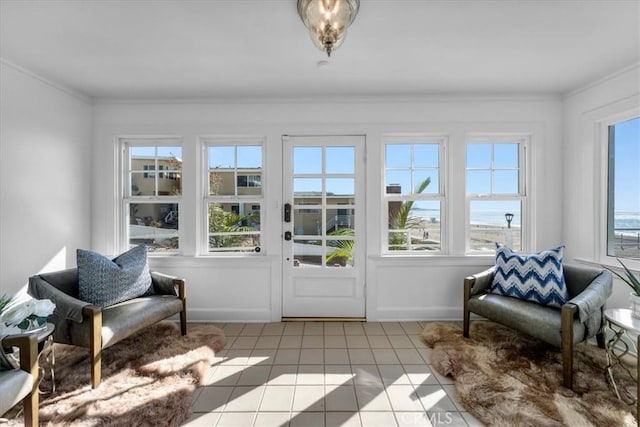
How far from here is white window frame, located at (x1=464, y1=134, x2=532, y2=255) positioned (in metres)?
3.25

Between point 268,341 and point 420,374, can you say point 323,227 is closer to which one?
point 268,341

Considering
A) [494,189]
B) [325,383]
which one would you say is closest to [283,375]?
[325,383]

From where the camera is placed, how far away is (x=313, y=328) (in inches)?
120

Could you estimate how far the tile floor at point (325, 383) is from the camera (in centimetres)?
177

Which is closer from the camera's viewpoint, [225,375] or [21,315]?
[21,315]

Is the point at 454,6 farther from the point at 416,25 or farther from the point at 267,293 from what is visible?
the point at 267,293

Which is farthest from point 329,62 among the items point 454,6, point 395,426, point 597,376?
point 597,376

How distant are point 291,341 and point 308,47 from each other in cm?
249

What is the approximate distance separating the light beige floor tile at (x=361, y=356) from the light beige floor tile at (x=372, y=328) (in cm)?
36

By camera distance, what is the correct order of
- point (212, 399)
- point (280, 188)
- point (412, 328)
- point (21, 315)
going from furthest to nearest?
point (280, 188), point (412, 328), point (212, 399), point (21, 315)

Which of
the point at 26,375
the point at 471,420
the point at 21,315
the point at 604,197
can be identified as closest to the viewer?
the point at 26,375

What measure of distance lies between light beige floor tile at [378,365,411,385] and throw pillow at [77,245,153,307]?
7.17ft

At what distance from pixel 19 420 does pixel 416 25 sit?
11.3 feet

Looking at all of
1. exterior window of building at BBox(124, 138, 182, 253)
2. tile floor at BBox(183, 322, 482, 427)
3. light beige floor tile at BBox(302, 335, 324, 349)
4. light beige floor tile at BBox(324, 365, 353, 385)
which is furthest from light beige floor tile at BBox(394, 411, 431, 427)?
exterior window of building at BBox(124, 138, 182, 253)
